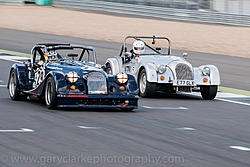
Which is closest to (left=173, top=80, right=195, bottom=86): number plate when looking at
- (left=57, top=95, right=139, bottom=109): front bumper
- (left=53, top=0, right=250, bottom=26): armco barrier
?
(left=57, top=95, right=139, bottom=109): front bumper

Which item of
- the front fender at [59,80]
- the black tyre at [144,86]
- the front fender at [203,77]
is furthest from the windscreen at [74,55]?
the front fender at [203,77]

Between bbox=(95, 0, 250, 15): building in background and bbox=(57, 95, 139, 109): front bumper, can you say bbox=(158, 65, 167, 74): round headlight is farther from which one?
bbox=(95, 0, 250, 15): building in background

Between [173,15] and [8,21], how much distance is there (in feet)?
34.9

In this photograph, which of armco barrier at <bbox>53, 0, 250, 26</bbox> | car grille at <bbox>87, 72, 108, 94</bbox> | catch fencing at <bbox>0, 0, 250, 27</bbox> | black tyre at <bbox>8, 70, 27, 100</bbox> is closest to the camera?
car grille at <bbox>87, 72, 108, 94</bbox>

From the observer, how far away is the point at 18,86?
14680mm

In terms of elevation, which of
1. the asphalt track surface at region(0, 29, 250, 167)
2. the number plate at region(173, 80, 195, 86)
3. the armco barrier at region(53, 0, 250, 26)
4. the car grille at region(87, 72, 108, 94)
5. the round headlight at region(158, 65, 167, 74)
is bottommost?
the asphalt track surface at region(0, 29, 250, 167)

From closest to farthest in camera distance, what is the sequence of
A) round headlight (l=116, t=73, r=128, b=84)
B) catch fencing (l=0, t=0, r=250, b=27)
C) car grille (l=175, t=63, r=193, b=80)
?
round headlight (l=116, t=73, r=128, b=84) < car grille (l=175, t=63, r=193, b=80) < catch fencing (l=0, t=0, r=250, b=27)

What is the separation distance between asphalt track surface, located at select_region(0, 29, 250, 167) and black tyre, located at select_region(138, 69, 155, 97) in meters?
0.32

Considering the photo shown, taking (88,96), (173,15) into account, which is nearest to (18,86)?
(88,96)

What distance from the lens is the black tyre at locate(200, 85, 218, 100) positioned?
16625 millimetres

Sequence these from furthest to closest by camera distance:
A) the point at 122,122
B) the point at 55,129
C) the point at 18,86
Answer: the point at 18,86
the point at 122,122
the point at 55,129

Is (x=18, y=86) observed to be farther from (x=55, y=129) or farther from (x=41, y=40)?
(x=41, y=40)

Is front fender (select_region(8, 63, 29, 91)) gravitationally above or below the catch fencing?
below

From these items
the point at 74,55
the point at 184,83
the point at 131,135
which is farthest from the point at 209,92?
the point at 131,135
